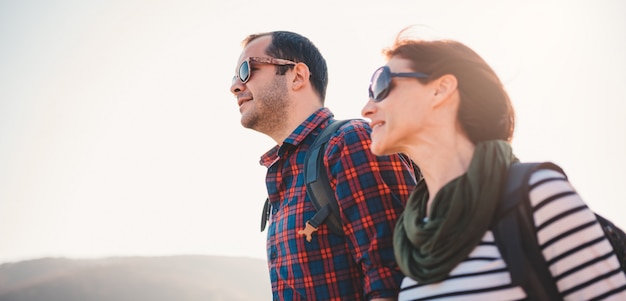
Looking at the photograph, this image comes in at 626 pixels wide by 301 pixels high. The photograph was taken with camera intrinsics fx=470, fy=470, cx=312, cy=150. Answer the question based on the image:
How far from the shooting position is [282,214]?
3418mm

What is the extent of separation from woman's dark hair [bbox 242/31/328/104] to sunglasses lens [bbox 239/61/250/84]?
237 millimetres

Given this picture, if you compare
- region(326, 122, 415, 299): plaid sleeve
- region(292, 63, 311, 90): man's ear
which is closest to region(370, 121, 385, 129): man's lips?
region(326, 122, 415, 299): plaid sleeve

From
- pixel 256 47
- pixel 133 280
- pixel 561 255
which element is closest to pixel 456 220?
pixel 561 255

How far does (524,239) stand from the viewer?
1938mm

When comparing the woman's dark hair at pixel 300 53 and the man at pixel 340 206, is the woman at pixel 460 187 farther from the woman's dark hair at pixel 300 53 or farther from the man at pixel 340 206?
the woman's dark hair at pixel 300 53

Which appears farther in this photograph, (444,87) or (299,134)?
(299,134)

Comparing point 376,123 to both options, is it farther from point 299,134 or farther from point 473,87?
point 299,134

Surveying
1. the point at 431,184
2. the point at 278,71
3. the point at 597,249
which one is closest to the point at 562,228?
the point at 597,249

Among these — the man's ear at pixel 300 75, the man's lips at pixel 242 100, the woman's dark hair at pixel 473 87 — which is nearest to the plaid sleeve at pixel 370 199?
the woman's dark hair at pixel 473 87

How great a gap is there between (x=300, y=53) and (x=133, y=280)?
2107 inches

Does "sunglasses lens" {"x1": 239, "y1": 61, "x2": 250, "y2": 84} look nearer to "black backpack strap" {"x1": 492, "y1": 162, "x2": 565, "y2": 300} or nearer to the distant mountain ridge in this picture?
"black backpack strap" {"x1": 492, "y1": 162, "x2": 565, "y2": 300}

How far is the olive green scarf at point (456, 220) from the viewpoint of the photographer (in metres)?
2.04

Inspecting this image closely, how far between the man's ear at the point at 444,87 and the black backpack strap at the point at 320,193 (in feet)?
3.01

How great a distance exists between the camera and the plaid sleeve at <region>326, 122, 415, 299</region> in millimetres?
2689
